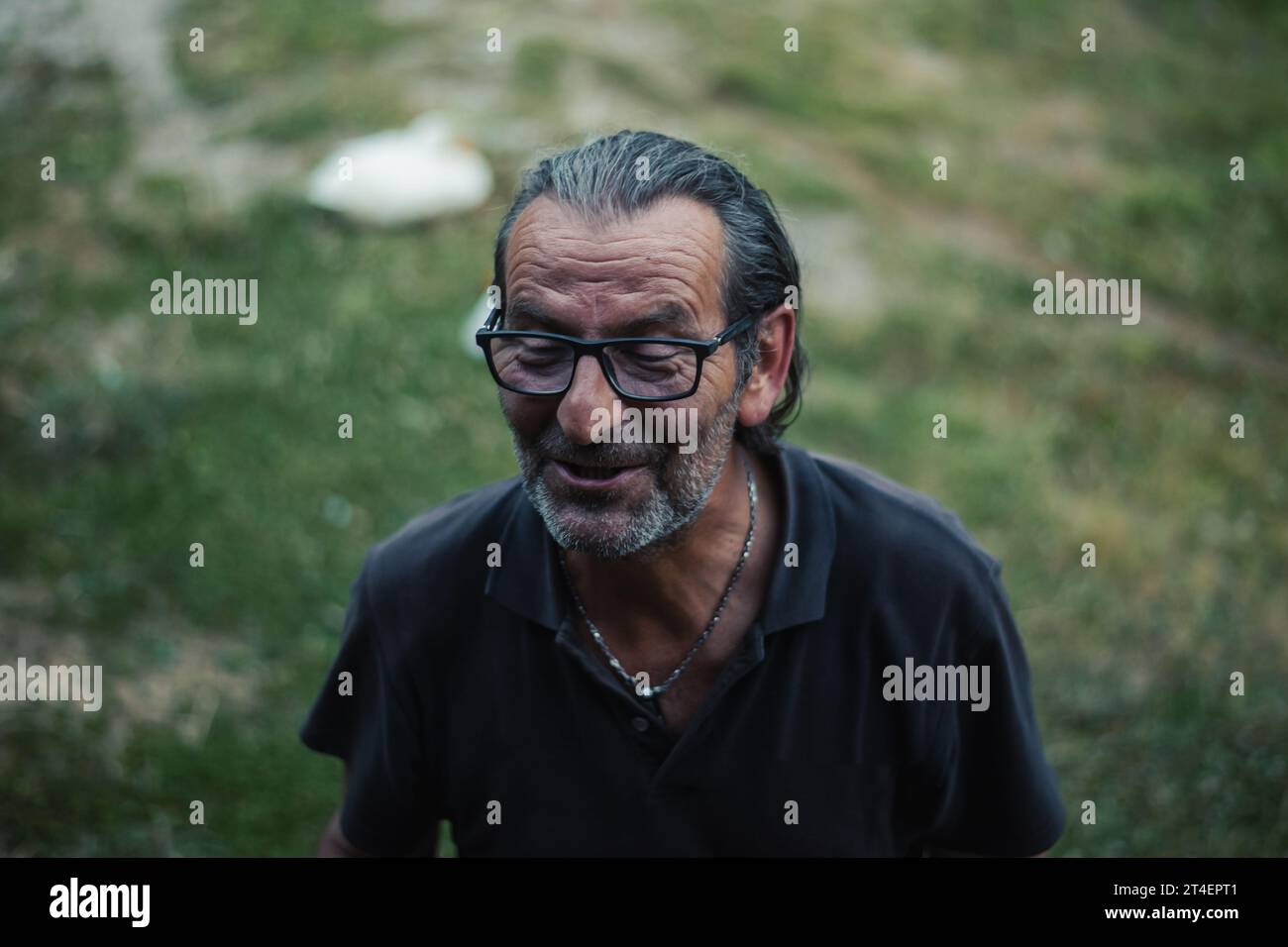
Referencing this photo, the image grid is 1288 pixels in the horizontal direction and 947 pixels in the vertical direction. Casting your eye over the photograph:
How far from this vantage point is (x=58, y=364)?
5.85m

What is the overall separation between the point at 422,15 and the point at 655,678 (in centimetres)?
745

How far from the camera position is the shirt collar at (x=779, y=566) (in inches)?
96.3

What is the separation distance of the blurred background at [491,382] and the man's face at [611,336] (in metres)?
0.63

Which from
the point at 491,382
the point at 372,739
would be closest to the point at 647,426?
the point at 372,739

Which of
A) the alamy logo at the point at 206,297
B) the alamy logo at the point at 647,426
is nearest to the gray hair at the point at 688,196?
the alamy logo at the point at 647,426

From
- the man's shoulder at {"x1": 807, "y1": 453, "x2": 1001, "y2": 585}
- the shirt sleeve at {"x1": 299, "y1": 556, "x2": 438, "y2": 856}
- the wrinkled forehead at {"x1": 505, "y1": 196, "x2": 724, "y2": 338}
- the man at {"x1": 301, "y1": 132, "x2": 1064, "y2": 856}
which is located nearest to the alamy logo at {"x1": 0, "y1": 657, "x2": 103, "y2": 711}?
the shirt sleeve at {"x1": 299, "y1": 556, "x2": 438, "y2": 856}

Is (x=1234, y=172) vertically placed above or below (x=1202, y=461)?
above

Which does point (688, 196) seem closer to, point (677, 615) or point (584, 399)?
point (584, 399)

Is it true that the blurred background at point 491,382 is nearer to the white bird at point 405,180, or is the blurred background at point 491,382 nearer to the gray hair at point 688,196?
the white bird at point 405,180

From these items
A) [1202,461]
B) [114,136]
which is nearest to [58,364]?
[114,136]

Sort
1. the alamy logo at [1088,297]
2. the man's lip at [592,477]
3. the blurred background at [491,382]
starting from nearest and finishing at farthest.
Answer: the man's lip at [592,477]
the blurred background at [491,382]
the alamy logo at [1088,297]

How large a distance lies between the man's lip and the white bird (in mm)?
4744

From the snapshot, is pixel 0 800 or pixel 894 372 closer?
pixel 0 800
